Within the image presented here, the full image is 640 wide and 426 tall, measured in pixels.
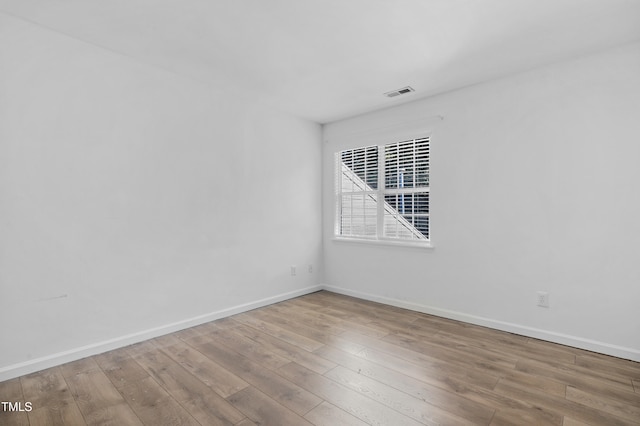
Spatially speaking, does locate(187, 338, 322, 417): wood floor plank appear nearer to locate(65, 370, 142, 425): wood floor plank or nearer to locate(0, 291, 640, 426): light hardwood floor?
locate(0, 291, 640, 426): light hardwood floor

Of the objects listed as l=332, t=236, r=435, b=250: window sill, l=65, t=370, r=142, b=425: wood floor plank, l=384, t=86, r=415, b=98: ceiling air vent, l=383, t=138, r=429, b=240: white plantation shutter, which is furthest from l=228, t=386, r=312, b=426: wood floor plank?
l=384, t=86, r=415, b=98: ceiling air vent

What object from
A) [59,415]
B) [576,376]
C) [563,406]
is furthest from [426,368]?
[59,415]

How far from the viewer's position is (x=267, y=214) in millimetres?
4031

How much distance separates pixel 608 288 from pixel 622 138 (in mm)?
1273

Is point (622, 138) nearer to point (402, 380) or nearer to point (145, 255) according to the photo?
→ point (402, 380)

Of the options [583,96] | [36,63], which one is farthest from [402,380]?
[36,63]

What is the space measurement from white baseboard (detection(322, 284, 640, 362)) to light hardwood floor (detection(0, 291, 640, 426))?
0.28ft

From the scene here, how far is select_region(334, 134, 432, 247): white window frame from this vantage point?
3767 mm

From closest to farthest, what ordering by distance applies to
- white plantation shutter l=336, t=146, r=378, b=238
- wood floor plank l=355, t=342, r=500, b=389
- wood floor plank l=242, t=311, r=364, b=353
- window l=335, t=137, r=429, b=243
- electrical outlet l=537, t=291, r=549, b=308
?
wood floor plank l=355, t=342, r=500, b=389 < wood floor plank l=242, t=311, r=364, b=353 < electrical outlet l=537, t=291, r=549, b=308 < window l=335, t=137, r=429, b=243 < white plantation shutter l=336, t=146, r=378, b=238

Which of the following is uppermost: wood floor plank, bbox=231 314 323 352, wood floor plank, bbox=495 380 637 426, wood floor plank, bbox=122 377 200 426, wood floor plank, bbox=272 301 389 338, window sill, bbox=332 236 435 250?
window sill, bbox=332 236 435 250

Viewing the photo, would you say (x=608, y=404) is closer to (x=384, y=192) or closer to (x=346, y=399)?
(x=346, y=399)

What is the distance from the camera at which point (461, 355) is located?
2572 mm

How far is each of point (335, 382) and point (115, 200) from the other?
2.40 m

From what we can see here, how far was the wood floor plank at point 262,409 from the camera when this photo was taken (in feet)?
5.75
